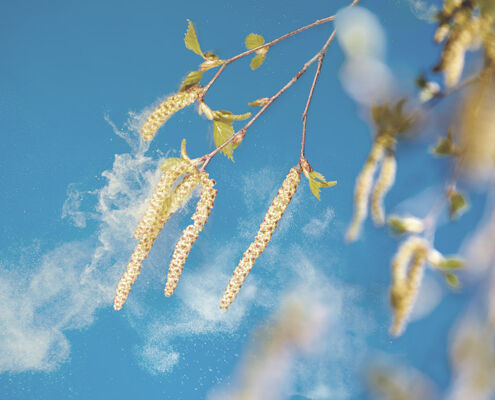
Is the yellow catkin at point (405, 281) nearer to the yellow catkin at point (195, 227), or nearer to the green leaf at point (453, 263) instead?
the green leaf at point (453, 263)

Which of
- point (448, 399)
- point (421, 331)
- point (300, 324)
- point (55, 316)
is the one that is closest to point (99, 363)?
point (55, 316)

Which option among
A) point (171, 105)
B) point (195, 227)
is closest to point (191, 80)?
point (171, 105)

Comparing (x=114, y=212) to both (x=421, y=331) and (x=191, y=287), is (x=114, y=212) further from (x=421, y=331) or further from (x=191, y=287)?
(x=421, y=331)

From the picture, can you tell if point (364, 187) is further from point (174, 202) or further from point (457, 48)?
point (174, 202)

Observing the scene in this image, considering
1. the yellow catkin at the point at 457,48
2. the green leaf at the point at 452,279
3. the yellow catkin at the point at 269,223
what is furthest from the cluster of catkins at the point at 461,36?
the yellow catkin at the point at 269,223

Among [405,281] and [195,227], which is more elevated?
[195,227]

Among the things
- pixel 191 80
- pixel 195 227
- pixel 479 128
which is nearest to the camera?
pixel 479 128
